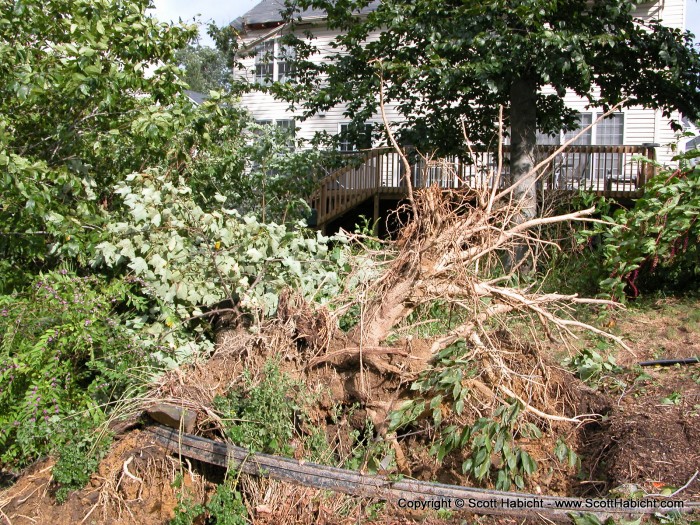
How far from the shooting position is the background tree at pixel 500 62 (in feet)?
26.5

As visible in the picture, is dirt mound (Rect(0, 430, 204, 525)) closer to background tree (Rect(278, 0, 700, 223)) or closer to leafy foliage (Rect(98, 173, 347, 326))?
A: leafy foliage (Rect(98, 173, 347, 326))

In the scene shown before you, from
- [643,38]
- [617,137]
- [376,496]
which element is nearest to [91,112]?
[376,496]

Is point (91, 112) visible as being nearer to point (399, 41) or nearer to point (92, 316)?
point (92, 316)

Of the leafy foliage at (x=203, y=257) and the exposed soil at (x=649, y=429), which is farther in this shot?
the leafy foliage at (x=203, y=257)

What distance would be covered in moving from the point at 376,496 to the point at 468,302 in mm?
1507

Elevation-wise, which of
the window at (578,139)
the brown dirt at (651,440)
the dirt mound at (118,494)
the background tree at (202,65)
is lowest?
the dirt mound at (118,494)

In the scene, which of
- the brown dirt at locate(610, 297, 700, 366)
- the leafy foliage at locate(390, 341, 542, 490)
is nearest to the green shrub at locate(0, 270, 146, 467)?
the leafy foliage at locate(390, 341, 542, 490)

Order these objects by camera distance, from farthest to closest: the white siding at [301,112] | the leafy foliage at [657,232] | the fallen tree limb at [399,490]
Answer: the white siding at [301,112], the leafy foliage at [657,232], the fallen tree limb at [399,490]

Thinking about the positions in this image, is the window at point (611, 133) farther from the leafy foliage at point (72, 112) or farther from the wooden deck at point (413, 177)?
the leafy foliage at point (72, 112)

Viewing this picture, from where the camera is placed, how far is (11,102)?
595 cm

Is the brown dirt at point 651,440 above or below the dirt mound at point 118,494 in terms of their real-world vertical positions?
above

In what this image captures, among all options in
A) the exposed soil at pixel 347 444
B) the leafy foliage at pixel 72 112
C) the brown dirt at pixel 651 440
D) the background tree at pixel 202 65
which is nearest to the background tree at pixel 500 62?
the leafy foliage at pixel 72 112

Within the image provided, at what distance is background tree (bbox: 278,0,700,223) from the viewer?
26.5 feet

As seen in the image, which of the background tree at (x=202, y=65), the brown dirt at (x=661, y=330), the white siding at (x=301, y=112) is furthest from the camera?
the background tree at (x=202, y=65)
